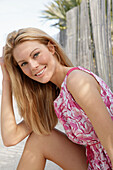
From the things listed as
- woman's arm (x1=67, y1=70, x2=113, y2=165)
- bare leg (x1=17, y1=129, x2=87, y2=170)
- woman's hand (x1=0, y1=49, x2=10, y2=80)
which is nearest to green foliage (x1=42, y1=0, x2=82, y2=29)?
woman's hand (x1=0, y1=49, x2=10, y2=80)

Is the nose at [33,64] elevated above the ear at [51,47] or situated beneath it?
situated beneath

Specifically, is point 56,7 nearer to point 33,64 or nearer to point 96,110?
point 33,64

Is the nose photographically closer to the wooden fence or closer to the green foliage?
the wooden fence

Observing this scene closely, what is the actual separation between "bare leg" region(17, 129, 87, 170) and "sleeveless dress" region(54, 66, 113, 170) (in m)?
0.08

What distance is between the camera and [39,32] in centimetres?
151

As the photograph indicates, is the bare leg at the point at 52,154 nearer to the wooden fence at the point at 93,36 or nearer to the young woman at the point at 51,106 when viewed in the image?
the young woman at the point at 51,106

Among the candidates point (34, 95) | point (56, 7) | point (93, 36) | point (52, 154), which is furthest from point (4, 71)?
point (56, 7)

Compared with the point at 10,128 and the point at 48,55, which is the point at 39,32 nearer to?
the point at 48,55

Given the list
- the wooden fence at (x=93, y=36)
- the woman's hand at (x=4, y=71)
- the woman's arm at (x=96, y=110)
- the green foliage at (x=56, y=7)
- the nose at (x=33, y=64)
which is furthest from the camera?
the green foliage at (x=56, y=7)

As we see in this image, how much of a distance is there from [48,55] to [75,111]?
0.40m

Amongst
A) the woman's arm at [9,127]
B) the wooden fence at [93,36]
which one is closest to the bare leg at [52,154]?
the woman's arm at [9,127]

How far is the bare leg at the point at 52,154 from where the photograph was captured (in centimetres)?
151

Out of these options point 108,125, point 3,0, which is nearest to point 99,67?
point 108,125

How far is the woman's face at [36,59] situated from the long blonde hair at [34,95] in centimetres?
9
